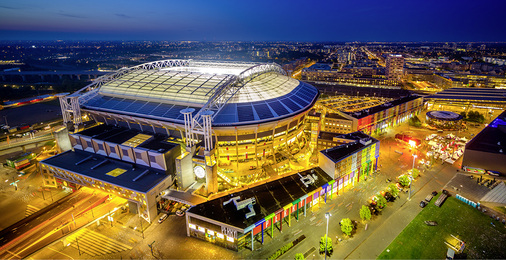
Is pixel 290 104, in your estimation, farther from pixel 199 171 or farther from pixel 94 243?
pixel 94 243

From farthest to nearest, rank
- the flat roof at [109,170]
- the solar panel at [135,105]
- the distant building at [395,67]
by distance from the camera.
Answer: the distant building at [395,67]
the solar panel at [135,105]
the flat roof at [109,170]

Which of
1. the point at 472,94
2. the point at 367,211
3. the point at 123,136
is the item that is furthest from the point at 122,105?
the point at 472,94

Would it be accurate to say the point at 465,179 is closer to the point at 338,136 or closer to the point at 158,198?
the point at 338,136

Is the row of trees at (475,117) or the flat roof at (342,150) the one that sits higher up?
the flat roof at (342,150)

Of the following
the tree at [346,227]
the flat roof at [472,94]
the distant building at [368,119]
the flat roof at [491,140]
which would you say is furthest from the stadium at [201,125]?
the flat roof at [472,94]

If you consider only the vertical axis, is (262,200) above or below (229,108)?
below

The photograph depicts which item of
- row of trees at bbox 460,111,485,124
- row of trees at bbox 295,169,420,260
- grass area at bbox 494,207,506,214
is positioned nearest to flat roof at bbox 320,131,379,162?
row of trees at bbox 295,169,420,260

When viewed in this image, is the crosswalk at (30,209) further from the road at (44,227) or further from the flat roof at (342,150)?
the flat roof at (342,150)
